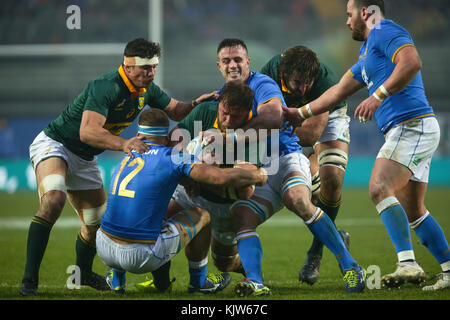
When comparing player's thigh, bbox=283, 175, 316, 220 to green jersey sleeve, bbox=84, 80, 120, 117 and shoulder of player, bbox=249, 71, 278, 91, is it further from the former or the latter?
green jersey sleeve, bbox=84, 80, 120, 117

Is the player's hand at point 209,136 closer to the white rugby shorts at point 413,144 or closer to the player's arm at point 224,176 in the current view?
the player's arm at point 224,176

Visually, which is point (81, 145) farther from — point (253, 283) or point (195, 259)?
point (253, 283)

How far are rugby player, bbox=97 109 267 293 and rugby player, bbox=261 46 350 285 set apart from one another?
144 cm

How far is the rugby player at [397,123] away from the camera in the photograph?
15.3 feet

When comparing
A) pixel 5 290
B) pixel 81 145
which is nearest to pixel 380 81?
pixel 81 145

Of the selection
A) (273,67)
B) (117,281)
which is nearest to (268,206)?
(117,281)

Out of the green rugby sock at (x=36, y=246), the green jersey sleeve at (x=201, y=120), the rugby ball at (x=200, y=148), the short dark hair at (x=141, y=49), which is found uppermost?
the short dark hair at (x=141, y=49)

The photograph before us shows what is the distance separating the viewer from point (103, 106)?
5195 millimetres

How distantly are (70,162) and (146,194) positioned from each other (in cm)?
135

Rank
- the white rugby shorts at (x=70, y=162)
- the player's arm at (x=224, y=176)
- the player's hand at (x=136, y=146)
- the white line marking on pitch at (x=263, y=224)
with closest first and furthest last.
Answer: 1. the player's arm at (x=224, y=176)
2. the player's hand at (x=136, y=146)
3. the white rugby shorts at (x=70, y=162)
4. the white line marking on pitch at (x=263, y=224)

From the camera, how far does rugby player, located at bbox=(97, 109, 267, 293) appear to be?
4.51 metres

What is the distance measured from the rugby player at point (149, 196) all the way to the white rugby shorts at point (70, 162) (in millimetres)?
1012

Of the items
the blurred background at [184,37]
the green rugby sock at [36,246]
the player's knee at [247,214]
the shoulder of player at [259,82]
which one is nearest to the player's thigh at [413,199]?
the player's knee at [247,214]

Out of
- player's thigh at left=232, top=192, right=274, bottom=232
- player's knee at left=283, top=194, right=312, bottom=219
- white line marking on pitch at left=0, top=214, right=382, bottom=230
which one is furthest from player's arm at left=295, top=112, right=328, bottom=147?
white line marking on pitch at left=0, top=214, right=382, bottom=230
